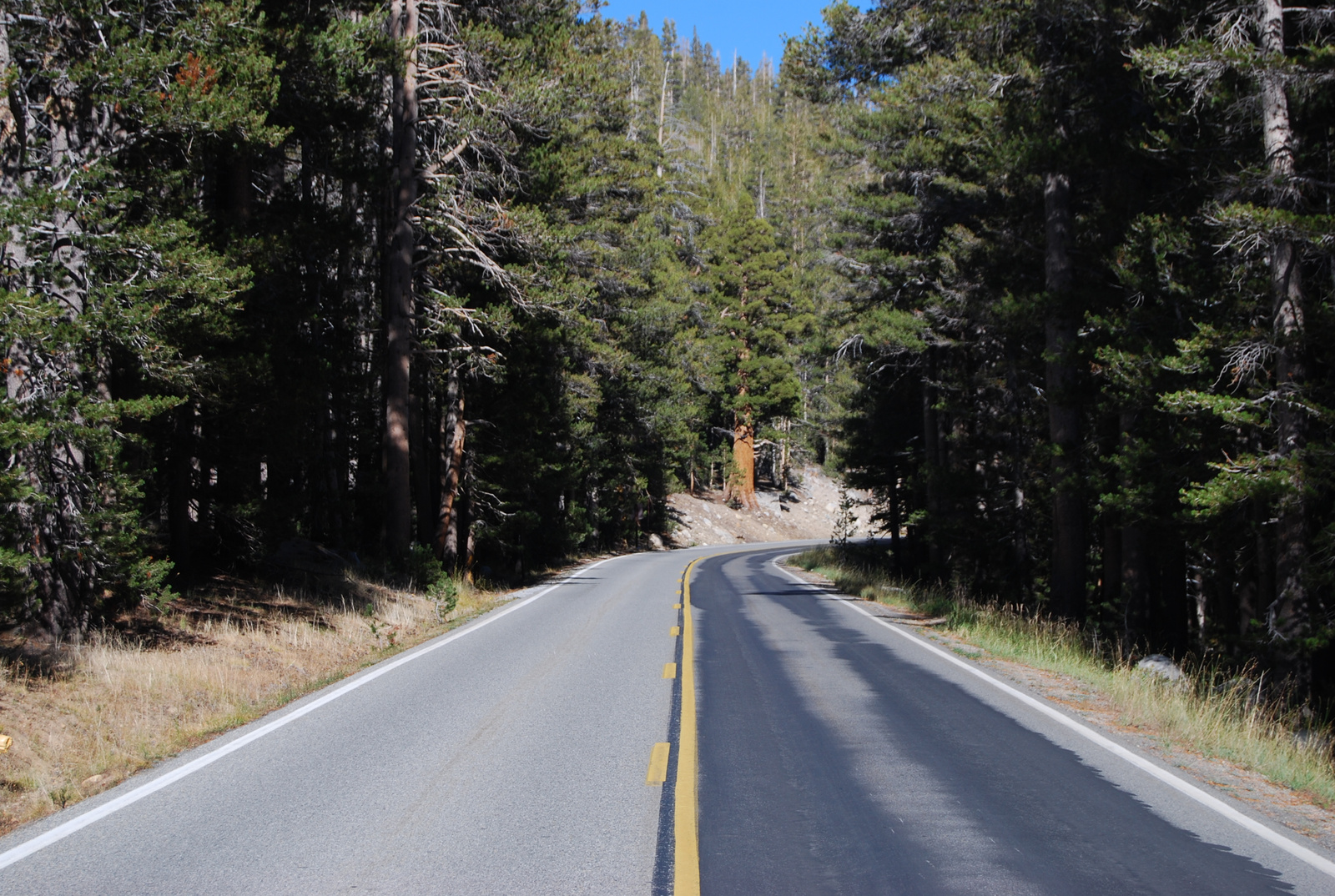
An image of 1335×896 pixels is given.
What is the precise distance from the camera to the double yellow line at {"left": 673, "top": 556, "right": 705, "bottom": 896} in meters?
4.77

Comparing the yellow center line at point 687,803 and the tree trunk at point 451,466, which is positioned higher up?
the tree trunk at point 451,466

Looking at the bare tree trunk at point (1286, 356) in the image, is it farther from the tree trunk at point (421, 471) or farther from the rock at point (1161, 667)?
the tree trunk at point (421, 471)

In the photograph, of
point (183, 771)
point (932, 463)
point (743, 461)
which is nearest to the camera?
point (183, 771)

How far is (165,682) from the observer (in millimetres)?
9578

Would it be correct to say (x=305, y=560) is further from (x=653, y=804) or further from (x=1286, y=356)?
(x=1286, y=356)

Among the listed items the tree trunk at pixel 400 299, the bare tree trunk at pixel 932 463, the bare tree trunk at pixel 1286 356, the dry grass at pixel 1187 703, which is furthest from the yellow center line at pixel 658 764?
the bare tree trunk at pixel 932 463

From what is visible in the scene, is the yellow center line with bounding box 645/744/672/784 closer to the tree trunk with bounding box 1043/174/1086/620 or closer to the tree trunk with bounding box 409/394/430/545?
the tree trunk with bounding box 1043/174/1086/620

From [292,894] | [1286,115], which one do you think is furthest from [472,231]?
[292,894]

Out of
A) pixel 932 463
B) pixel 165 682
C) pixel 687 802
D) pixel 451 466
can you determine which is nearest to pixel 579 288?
pixel 451 466

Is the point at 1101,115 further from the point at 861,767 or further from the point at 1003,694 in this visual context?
the point at 861,767

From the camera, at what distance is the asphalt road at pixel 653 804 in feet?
15.8

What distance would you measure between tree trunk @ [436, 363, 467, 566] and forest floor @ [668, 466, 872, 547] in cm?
3070

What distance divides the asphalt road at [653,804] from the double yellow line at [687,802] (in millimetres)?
24

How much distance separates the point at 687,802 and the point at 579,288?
56.1ft
